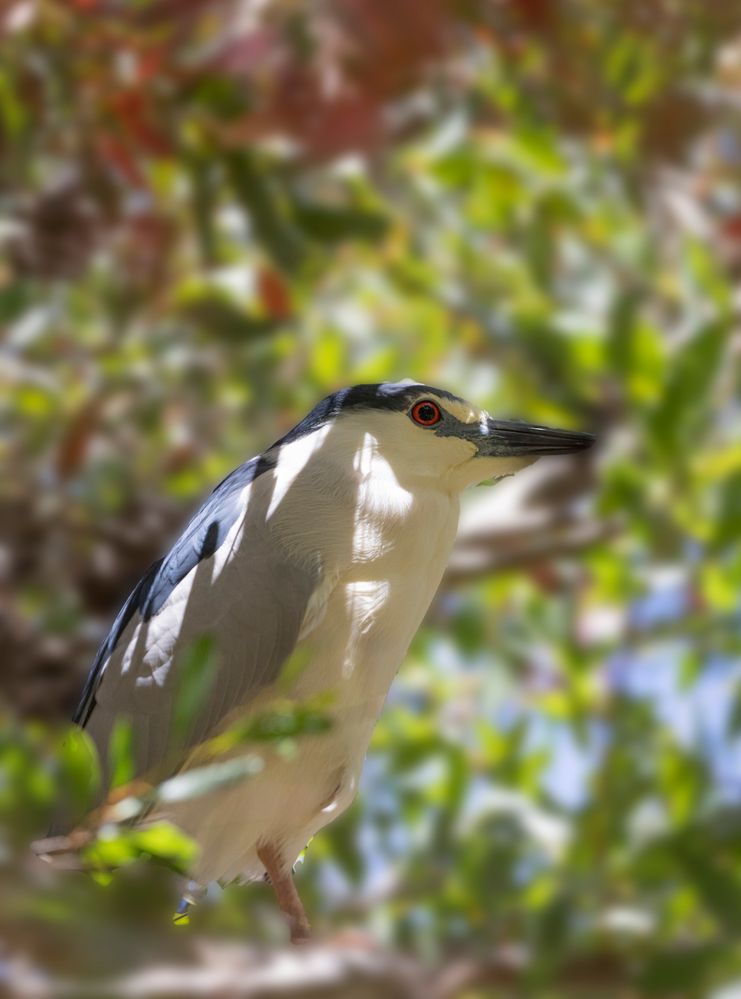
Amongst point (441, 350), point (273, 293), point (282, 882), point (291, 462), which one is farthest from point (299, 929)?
point (441, 350)

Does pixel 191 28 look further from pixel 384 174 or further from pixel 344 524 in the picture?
pixel 344 524

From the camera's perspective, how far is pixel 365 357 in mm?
2594

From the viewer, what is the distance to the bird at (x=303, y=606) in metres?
1.11

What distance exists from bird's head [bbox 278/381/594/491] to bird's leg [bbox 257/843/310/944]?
39 centimetres

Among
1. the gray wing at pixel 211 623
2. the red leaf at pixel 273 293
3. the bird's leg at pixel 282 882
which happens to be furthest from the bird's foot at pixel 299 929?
the red leaf at pixel 273 293

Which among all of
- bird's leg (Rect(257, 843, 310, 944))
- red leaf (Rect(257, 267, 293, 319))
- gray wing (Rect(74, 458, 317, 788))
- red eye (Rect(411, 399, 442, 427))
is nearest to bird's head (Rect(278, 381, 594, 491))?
red eye (Rect(411, 399, 442, 427))

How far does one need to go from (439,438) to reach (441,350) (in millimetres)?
1431

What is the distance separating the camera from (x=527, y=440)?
1.20 meters

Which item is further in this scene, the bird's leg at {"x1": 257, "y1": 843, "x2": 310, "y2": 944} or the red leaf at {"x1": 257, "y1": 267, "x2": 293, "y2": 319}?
the red leaf at {"x1": 257, "y1": 267, "x2": 293, "y2": 319}

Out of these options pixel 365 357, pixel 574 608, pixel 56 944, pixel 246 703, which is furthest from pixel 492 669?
pixel 56 944

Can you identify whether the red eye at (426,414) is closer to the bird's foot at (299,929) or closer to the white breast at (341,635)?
the white breast at (341,635)

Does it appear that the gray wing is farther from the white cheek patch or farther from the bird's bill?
the bird's bill

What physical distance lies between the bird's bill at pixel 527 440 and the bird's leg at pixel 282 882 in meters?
0.45

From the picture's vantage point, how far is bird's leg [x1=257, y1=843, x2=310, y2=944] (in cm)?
112
